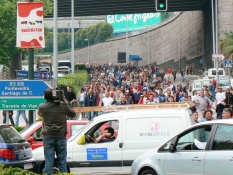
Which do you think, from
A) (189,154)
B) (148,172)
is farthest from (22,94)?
(189,154)

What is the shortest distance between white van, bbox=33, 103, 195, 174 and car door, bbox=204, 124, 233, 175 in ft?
11.1

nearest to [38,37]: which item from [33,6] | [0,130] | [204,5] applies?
[33,6]

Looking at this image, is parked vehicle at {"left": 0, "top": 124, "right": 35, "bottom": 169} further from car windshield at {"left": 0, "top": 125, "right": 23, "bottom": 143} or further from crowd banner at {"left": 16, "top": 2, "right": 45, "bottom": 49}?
crowd banner at {"left": 16, "top": 2, "right": 45, "bottom": 49}

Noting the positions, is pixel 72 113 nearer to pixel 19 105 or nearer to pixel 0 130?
pixel 0 130

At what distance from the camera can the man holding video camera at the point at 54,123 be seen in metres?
12.9

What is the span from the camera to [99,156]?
15562 mm

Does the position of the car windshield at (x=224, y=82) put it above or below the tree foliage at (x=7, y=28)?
below

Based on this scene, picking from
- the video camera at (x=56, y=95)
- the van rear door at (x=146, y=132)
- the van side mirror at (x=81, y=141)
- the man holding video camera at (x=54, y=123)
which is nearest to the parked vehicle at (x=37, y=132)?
the van side mirror at (x=81, y=141)

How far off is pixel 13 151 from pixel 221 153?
3.97 meters

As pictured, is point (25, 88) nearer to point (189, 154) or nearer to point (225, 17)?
point (189, 154)

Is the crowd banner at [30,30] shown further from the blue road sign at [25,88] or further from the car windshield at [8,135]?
the car windshield at [8,135]

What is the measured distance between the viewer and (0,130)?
1419cm

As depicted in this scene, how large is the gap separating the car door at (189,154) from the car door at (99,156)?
2823mm

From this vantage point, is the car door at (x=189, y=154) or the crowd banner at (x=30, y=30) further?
the crowd banner at (x=30, y=30)
